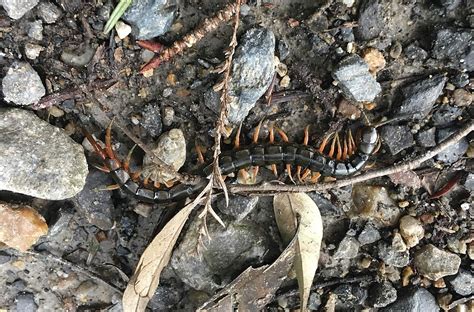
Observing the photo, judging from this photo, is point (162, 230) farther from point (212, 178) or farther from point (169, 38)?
point (169, 38)

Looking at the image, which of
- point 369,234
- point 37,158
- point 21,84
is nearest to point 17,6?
point 21,84

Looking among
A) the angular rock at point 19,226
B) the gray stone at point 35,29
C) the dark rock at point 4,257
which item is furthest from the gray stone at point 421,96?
the dark rock at point 4,257

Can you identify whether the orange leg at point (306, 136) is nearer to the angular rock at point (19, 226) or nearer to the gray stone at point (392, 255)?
the gray stone at point (392, 255)

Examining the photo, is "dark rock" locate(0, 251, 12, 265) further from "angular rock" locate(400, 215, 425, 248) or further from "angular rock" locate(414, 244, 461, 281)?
"angular rock" locate(414, 244, 461, 281)

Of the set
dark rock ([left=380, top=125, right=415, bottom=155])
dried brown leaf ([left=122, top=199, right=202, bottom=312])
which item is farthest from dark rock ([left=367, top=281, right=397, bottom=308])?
dried brown leaf ([left=122, top=199, right=202, bottom=312])

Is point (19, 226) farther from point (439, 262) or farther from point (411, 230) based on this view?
point (439, 262)

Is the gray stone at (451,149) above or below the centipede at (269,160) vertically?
below
